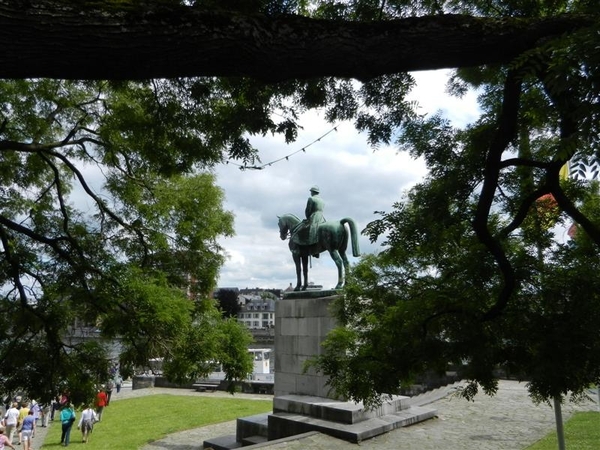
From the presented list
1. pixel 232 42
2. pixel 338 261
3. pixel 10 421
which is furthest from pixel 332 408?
pixel 232 42

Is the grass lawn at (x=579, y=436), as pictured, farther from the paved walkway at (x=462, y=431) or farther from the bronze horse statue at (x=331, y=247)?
the bronze horse statue at (x=331, y=247)

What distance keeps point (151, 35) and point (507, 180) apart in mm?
4227

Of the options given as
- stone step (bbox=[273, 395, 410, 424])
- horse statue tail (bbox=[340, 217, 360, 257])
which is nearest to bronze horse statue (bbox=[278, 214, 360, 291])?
horse statue tail (bbox=[340, 217, 360, 257])

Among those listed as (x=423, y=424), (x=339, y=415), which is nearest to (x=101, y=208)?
(x=339, y=415)

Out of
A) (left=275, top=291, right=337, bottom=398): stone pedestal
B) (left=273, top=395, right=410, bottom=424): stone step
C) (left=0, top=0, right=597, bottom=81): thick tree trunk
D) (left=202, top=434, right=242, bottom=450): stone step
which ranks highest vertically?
(left=0, top=0, right=597, bottom=81): thick tree trunk

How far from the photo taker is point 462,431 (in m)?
13.0

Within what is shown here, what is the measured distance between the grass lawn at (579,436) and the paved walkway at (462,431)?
30 cm

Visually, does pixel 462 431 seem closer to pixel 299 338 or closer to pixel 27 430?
pixel 299 338

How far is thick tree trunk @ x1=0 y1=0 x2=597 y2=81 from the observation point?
2.98m

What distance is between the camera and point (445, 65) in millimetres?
3775

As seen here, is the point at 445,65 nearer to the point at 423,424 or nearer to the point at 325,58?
the point at 325,58

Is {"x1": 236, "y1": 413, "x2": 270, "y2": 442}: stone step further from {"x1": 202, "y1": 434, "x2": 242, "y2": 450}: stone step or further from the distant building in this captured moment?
the distant building

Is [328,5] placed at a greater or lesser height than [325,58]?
greater

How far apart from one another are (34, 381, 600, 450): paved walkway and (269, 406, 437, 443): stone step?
0.15m
